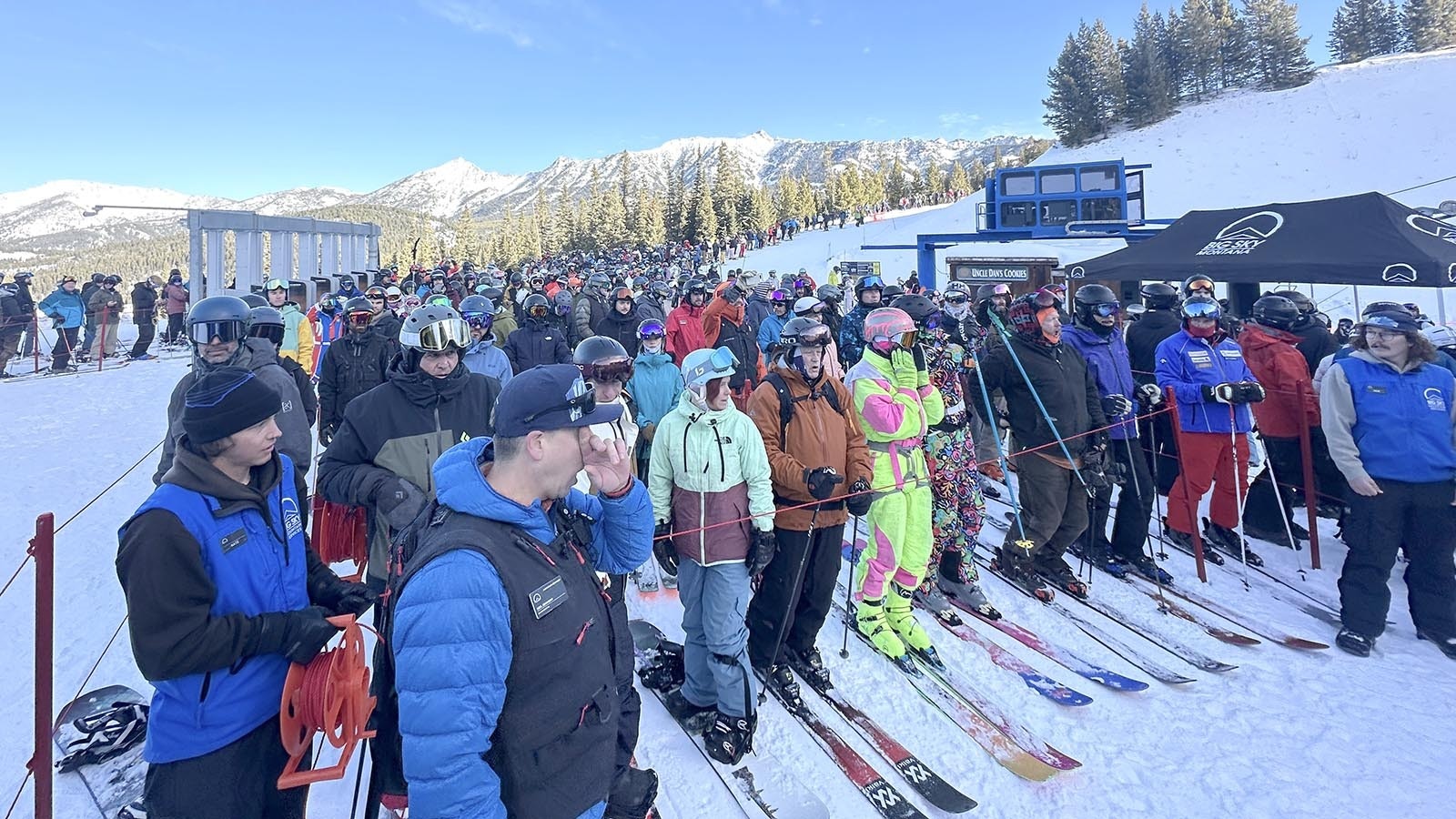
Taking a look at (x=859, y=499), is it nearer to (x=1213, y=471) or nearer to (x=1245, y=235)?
(x=1213, y=471)

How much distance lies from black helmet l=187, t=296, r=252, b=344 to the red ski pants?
7.52 metres

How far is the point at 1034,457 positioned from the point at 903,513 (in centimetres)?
182

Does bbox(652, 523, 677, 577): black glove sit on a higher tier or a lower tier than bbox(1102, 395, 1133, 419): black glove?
lower

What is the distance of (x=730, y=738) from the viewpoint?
140 inches

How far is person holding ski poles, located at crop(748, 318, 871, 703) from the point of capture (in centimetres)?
407

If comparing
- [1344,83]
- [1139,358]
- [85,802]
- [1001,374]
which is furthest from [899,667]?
[1344,83]

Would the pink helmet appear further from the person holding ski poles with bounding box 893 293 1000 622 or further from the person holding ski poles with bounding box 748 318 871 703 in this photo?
the person holding ski poles with bounding box 893 293 1000 622

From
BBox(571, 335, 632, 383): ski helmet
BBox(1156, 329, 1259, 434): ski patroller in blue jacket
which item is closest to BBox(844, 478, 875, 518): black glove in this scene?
BBox(571, 335, 632, 383): ski helmet

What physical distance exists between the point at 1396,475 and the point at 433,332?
6.52 metres

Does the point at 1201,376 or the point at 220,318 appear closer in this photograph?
the point at 220,318

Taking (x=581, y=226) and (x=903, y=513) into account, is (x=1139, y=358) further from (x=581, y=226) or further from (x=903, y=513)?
(x=581, y=226)

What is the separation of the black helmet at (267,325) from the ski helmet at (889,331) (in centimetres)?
411

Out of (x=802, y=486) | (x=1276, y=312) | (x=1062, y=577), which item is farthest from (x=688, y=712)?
(x=1276, y=312)

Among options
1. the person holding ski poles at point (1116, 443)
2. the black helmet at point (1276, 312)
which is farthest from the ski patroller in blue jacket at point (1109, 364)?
the black helmet at point (1276, 312)
